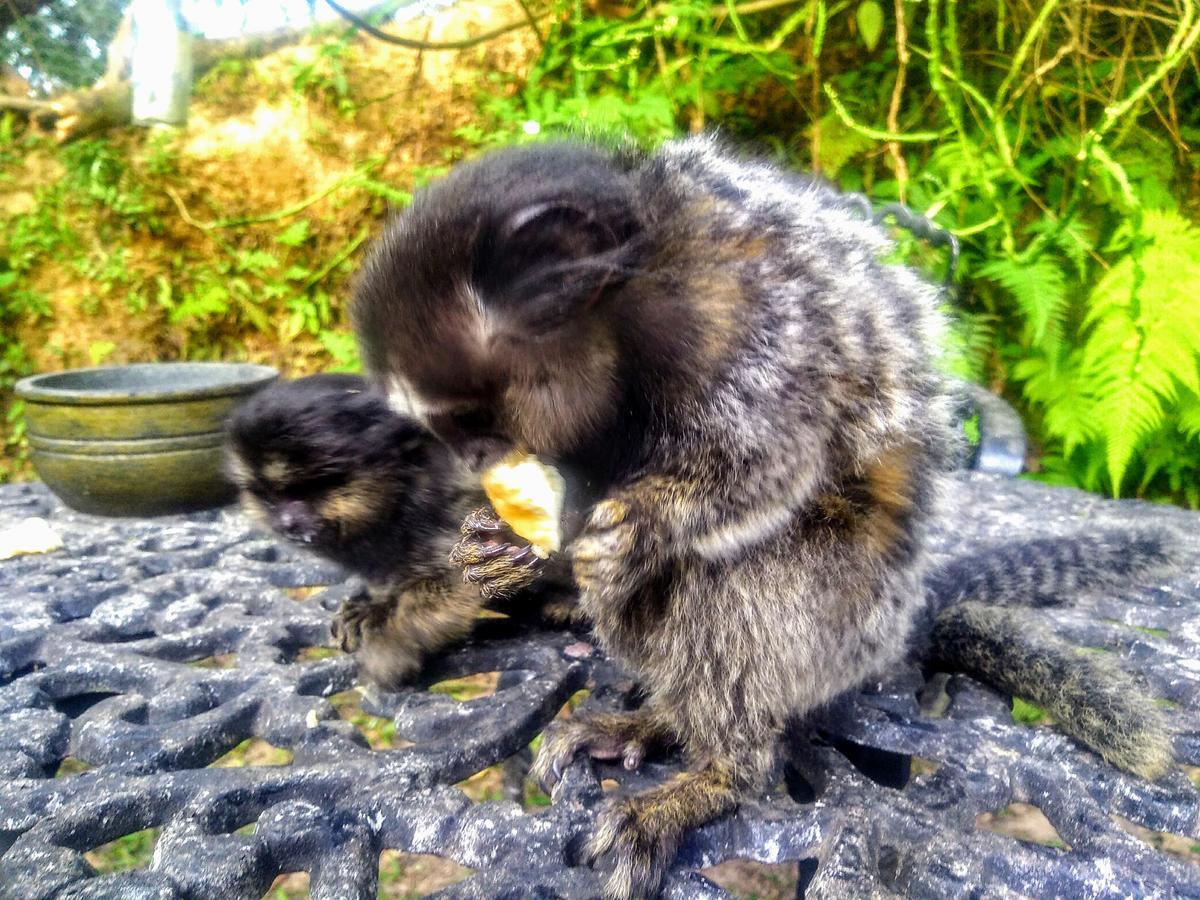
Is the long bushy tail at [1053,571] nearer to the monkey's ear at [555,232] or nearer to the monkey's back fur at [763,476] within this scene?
the monkey's back fur at [763,476]

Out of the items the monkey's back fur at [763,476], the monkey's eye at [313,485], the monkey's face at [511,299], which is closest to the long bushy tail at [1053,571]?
the monkey's back fur at [763,476]

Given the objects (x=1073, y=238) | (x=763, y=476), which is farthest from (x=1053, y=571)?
(x=1073, y=238)

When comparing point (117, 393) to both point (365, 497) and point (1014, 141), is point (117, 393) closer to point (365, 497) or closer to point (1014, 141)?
point (365, 497)

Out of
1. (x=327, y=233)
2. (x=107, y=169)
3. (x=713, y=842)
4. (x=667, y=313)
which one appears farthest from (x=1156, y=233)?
(x=107, y=169)

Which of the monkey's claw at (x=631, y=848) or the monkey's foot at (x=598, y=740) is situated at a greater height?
the monkey's claw at (x=631, y=848)

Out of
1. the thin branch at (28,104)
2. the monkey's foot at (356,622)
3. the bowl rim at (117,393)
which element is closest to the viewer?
the monkey's foot at (356,622)

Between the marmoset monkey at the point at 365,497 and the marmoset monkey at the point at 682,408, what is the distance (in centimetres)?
28

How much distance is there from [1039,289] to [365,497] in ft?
7.20

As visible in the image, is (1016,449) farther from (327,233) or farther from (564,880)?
(327,233)

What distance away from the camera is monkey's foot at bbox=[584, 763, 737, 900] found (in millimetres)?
997

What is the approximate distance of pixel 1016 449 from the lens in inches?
88.4

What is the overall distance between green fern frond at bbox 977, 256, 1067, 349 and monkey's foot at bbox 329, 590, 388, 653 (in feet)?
7.21

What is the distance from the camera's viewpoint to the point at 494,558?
1.40 meters

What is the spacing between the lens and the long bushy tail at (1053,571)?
1679 millimetres
